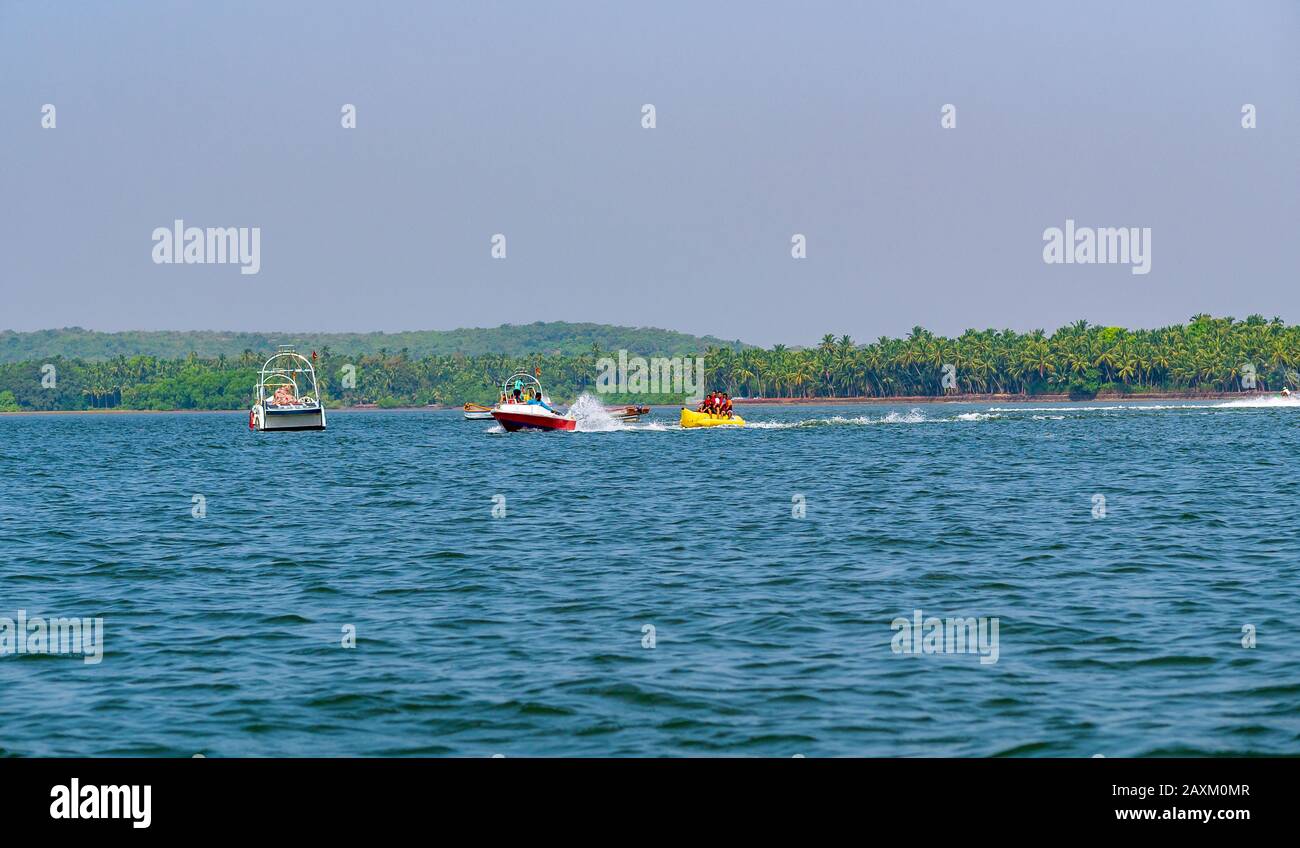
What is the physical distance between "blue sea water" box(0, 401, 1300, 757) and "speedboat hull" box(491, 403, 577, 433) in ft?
181

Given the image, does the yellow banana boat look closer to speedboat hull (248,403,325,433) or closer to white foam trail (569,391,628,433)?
white foam trail (569,391,628,433)

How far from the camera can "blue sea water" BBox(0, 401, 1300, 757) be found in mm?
13500

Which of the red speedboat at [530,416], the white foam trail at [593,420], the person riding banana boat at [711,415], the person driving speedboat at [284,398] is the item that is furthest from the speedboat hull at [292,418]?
the person riding banana boat at [711,415]

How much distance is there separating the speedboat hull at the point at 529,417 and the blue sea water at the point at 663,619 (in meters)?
55.1

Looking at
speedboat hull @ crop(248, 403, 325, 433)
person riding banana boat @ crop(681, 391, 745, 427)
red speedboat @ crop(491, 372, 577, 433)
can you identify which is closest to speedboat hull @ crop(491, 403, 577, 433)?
red speedboat @ crop(491, 372, 577, 433)

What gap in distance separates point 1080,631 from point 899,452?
54.7m

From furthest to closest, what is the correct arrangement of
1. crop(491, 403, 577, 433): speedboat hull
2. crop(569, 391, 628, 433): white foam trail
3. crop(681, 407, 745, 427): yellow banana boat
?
crop(569, 391, 628, 433): white foam trail → crop(681, 407, 745, 427): yellow banana boat → crop(491, 403, 577, 433): speedboat hull

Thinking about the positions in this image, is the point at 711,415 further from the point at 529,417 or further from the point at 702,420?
the point at 529,417

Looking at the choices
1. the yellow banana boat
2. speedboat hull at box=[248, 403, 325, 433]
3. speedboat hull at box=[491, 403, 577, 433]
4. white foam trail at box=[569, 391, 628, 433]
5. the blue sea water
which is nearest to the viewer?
the blue sea water

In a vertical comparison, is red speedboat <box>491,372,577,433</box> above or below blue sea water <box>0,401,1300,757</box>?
above
